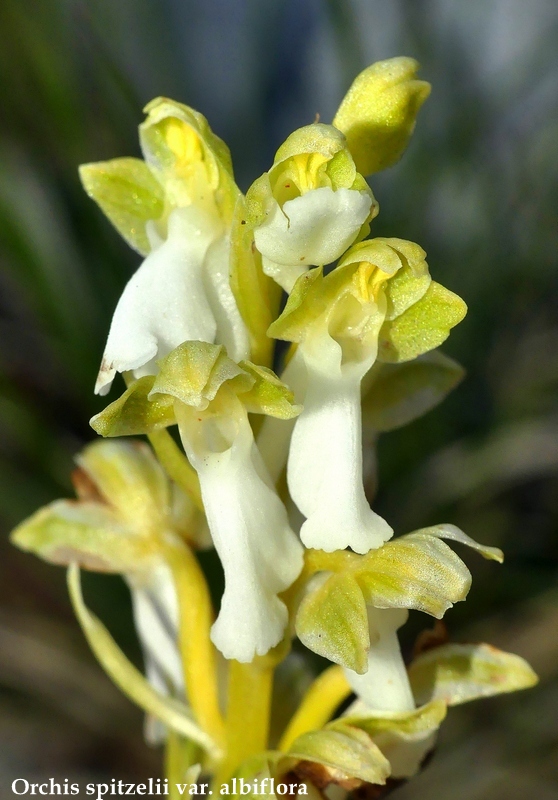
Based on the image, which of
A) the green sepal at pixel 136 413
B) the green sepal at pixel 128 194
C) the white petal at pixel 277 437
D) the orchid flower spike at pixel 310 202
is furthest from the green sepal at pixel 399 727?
the green sepal at pixel 128 194

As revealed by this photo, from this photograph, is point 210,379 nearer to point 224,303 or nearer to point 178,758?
point 224,303

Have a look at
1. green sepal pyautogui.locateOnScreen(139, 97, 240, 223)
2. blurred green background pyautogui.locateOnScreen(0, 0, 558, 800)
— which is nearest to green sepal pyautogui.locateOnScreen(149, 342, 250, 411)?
green sepal pyautogui.locateOnScreen(139, 97, 240, 223)

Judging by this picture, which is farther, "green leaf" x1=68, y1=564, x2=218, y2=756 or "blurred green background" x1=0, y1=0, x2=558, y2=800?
"blurred green background" x1=0, y1=0, x2=558, y2=800

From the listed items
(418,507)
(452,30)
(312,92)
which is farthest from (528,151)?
(418,507)

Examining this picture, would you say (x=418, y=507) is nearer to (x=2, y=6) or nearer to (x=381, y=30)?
(x=381, y=30)

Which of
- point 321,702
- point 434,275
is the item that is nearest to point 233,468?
point 321,702

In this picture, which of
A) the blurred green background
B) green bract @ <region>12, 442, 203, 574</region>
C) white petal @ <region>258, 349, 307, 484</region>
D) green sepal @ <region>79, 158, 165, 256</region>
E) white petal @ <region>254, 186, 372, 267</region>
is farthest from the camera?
the blurred green background

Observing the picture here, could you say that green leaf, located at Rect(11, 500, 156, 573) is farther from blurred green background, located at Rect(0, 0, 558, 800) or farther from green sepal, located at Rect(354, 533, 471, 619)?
blurred green background, located at Rect(0, 0, 558, 800)
